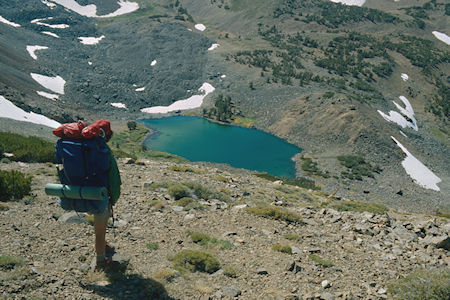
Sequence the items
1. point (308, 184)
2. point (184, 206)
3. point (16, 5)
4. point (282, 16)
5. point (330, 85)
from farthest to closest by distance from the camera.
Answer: point (282, 16)
point (16, 5)
point (330, 85)
point (308, 184)
point (184, 206)

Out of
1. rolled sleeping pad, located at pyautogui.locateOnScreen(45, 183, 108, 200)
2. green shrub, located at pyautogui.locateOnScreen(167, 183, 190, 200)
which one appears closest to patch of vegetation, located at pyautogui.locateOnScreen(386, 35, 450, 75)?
green shrub, located at pyautogui.locateOnScreen(167, 183, 190, 200)

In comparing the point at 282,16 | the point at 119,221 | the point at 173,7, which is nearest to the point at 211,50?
the point at 282,16

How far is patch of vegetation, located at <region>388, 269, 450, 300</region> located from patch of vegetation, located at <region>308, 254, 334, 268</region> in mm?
1611

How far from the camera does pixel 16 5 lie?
11881 cm

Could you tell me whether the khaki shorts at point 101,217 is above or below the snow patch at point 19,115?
above

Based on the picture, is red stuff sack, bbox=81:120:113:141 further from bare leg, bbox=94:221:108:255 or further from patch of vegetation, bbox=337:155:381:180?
patch of vegetation, bbox=337:155:381:180

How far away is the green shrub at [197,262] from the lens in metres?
8.64

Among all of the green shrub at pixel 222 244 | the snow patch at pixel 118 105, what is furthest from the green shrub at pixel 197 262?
the snow patch at pixel 118 105

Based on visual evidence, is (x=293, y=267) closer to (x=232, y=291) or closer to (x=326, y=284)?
(x=326, y=284)

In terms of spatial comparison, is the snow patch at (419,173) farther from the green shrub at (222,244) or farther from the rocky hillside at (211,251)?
the green shrub at (222,244)

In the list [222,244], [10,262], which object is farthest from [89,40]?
[10,262]

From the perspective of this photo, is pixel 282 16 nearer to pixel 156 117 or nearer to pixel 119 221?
pixel 156 117

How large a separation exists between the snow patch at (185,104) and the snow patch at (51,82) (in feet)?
53.3

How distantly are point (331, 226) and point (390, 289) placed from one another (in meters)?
5.42
